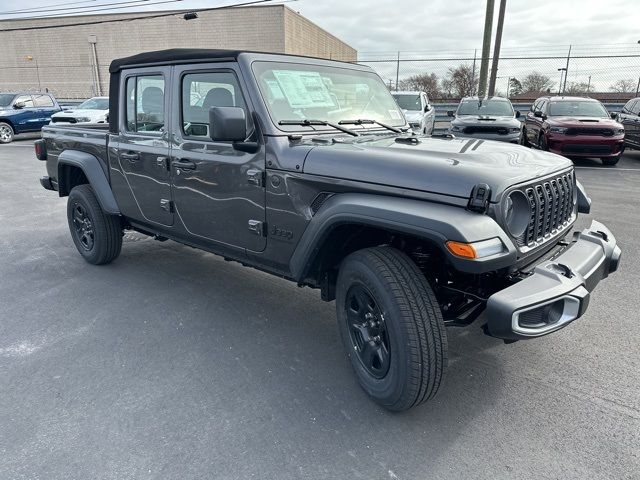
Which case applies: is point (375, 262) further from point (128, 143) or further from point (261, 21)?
point (261, 21)

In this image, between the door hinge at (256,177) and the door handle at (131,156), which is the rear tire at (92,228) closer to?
the door handle at (131,156)

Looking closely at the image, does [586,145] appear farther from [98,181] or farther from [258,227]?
[98,181]

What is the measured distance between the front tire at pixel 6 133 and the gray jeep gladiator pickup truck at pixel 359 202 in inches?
609

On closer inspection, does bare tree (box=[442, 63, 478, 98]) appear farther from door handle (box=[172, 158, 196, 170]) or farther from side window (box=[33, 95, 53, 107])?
door handle (box=[172, 158, 196, 170])

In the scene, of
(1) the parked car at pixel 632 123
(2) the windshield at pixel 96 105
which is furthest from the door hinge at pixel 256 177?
(2) the windshield at pixel 96 105

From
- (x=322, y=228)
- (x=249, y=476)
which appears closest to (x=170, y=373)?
(x=249, y=476)

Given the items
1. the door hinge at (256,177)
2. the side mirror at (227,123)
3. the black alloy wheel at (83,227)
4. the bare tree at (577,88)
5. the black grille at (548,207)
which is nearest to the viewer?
the black grille at (548,207)

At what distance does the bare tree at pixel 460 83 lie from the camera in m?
21.3

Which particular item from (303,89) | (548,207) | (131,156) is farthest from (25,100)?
(548,207)

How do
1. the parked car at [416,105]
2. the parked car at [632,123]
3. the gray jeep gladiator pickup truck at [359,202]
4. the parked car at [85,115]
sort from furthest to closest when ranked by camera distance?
the parked car at [85,115]
the parked car at [416,105]
the parked car at [632,123]
the gray jeep gladiator pickup truck at [359,202]

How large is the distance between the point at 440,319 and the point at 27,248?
511 centimetres

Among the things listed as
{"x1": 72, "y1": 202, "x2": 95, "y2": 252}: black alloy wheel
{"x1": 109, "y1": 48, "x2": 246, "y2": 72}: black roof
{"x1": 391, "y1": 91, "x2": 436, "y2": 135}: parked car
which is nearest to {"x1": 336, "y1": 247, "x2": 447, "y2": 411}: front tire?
{"x1": 109, "y1": 48, "x2": 246, "y2": 72}: black roof

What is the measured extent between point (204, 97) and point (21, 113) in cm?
→ 1661

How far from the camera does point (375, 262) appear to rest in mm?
2455
